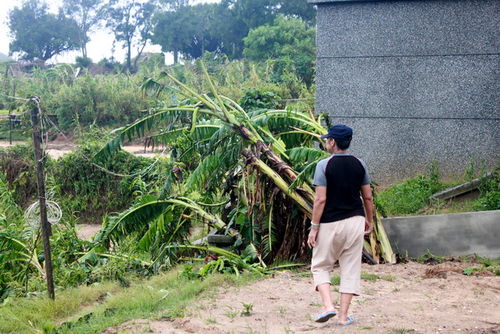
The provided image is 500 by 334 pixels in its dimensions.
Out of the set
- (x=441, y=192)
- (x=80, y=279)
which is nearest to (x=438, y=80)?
(x=441, y=192)

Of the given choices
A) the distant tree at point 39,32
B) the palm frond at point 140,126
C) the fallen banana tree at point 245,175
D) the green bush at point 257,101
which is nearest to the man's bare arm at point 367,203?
the fallen banana tree at point 245,175

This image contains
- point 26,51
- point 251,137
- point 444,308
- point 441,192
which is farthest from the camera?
point 26,51

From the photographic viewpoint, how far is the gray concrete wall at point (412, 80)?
10.5 meters

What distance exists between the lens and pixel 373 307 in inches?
238

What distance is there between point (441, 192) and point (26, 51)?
67.5 meters

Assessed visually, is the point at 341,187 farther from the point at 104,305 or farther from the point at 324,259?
the point at 104,305

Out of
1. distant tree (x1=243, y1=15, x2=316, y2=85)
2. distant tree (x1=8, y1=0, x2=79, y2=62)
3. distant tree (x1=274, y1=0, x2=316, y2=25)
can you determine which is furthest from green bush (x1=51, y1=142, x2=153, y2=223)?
distant tree (x1=8, y1=0, x2=79, y2=62)

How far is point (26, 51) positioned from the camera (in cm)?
7075

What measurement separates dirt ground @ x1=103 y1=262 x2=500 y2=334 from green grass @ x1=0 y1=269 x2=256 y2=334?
21cm

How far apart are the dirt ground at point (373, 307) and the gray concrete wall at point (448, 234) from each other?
600 millimetres

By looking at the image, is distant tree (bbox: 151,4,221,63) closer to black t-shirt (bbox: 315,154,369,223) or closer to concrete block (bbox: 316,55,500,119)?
concrete block (bbox: 316,55,500,119)

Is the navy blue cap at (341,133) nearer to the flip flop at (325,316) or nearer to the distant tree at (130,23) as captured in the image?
the flip flop at (325,316)

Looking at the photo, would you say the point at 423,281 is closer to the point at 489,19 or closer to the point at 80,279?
the point at 80,279

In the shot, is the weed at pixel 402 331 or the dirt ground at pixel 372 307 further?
the dirt ground at pixel 372 307
